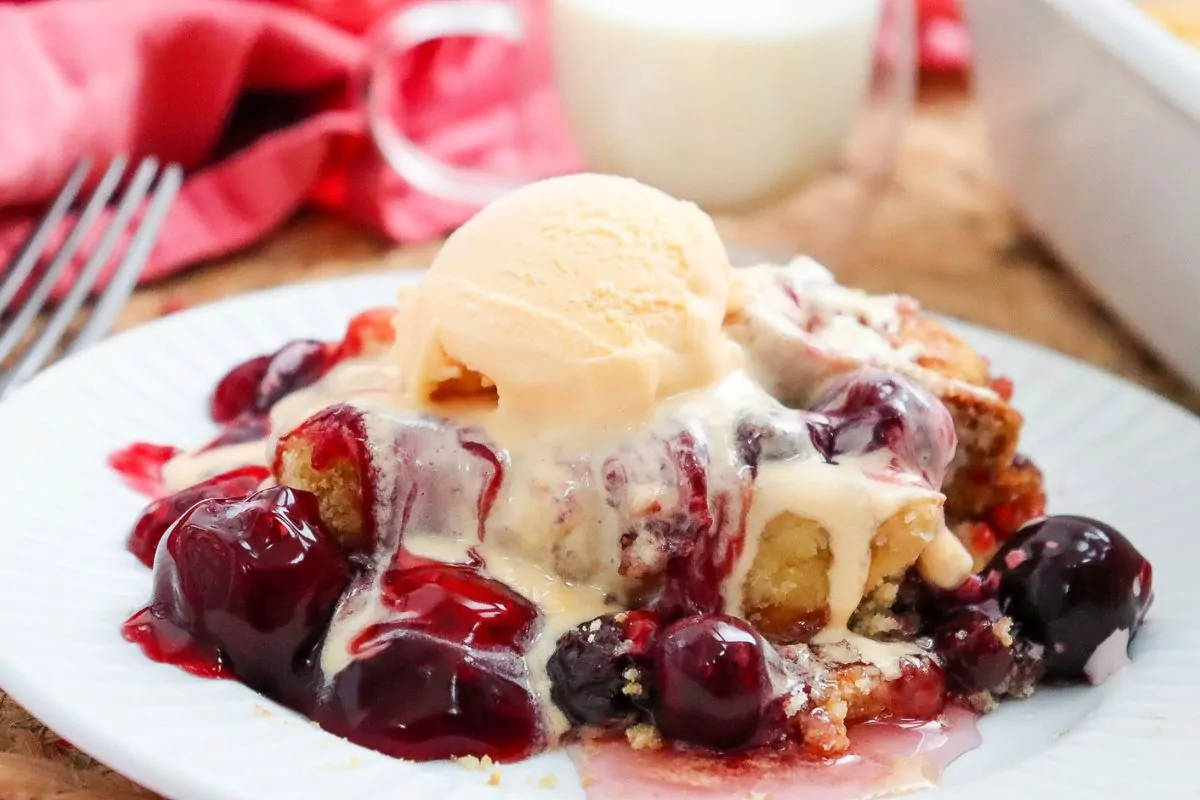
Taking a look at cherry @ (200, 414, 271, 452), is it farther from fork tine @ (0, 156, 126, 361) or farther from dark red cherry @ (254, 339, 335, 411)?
fork tine @ (0, 156, 126, 361)

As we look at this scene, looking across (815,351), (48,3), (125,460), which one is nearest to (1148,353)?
(815,351)

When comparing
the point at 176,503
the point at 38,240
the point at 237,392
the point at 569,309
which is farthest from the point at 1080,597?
the point at 38,240

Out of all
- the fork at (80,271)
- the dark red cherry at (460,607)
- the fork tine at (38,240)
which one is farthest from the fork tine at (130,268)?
the dark red cherry at (460,607)

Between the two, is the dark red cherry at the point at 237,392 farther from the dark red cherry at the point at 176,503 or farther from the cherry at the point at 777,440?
the cherry at the point at 777,440

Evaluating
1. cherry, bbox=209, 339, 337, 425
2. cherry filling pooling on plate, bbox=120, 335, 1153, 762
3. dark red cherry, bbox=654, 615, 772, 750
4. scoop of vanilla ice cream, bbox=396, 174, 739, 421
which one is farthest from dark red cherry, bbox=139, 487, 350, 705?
cherry, bbox=209, 339, 337, 425

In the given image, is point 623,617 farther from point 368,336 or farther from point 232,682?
point 368,336
